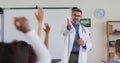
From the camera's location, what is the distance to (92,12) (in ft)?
17.5

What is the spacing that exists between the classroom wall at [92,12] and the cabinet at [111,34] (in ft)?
0.35

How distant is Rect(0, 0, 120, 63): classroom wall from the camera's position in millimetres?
5328

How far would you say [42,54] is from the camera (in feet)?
2.66

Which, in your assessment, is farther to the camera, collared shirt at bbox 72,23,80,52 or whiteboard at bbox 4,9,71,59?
whiteboard at bbox 4,9,71,59

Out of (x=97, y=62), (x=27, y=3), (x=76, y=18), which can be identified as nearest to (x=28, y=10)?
(x=27, y=3)

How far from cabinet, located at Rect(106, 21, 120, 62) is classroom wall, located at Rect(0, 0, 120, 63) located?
0.35 feet

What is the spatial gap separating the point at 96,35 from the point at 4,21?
1970mm

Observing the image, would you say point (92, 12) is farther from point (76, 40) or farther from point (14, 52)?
point (14, 52)

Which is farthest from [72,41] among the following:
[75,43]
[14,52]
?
[14,52]

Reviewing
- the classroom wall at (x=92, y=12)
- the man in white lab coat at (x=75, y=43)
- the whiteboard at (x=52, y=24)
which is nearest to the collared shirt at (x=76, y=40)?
the man in white lab coat at (x=75, y=43)

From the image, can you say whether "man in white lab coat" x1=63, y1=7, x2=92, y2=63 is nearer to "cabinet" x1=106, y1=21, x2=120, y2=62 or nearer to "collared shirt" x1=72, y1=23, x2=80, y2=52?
"collared shirt" x1=72, y1=23, x2=80, y2=52

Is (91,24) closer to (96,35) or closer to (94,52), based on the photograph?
(96,35)

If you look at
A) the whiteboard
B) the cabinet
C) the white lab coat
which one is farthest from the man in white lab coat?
the cabinet

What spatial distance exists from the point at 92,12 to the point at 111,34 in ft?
2.02
